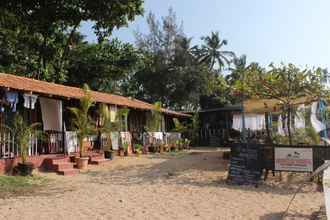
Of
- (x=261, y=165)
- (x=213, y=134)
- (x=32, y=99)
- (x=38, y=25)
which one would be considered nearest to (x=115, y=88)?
(x=213, y=134)

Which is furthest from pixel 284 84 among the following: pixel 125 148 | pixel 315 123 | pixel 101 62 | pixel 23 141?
pixel 101 62

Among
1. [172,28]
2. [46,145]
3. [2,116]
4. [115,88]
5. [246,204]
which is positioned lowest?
[246,204]

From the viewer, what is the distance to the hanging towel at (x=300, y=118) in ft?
46.4

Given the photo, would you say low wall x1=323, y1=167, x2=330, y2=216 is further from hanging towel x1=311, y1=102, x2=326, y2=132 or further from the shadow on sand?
hanging towel x1=311, y1=102, x2=326, y2=132

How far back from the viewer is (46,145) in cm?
1346

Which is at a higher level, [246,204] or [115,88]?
[115,88]

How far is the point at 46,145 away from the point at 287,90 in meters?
7.89

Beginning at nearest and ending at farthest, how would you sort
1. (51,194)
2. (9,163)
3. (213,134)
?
(51,194) < (9,163) < (213,134)

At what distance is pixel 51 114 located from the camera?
13266mm

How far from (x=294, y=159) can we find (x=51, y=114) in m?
7.71

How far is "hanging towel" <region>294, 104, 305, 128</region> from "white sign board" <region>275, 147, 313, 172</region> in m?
3.85

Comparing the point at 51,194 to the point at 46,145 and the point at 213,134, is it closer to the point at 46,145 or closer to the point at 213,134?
the point at 46,145

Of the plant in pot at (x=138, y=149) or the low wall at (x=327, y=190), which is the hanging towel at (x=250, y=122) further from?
the low wall at (x=327, y=190)

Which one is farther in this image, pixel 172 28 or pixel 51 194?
pixel 172 28
